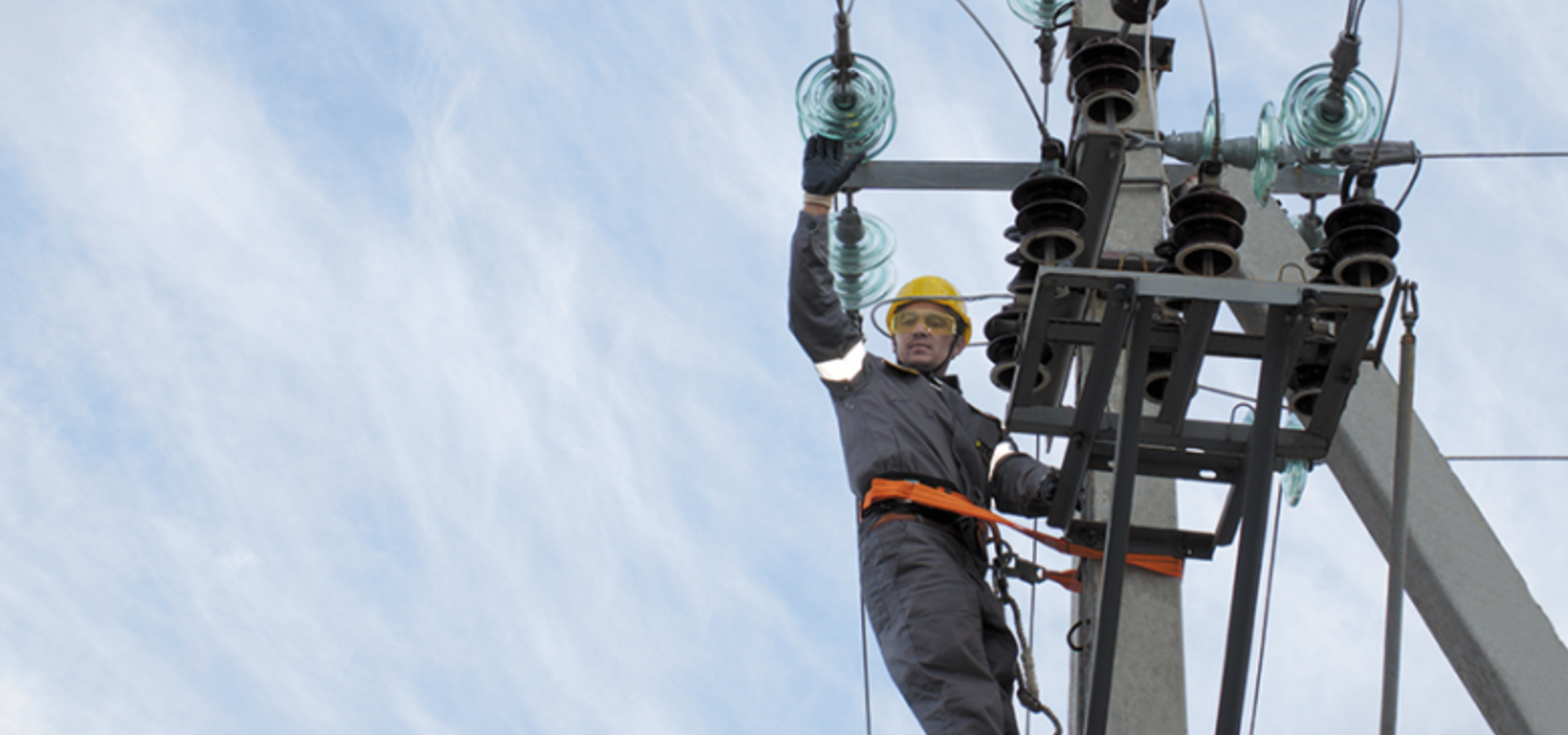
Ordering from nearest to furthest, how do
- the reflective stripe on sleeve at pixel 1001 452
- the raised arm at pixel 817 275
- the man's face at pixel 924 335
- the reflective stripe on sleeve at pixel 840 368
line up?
the raised arm at pixel 817 275 → the reflective stripe on sleeve at pixel 840 368 → the reflective stripe on sleeve at pixel 1001 452 → the man's face at pixel 924 335

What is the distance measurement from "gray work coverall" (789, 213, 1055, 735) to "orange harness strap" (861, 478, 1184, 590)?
0.19 ft

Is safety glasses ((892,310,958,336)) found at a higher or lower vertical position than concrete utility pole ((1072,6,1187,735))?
higher

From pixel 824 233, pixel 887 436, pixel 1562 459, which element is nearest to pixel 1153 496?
pixel 887 436

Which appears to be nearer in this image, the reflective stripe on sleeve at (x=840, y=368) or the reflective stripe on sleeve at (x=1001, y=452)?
the reflective stripe on sleeve at (x=840, y=368)

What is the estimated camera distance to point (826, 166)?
5.34 meters

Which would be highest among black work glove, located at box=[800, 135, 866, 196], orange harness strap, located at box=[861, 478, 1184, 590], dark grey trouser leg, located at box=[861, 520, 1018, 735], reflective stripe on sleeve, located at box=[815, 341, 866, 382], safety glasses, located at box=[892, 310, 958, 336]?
safety glasses, located at box=[892, 310, 958, 336]

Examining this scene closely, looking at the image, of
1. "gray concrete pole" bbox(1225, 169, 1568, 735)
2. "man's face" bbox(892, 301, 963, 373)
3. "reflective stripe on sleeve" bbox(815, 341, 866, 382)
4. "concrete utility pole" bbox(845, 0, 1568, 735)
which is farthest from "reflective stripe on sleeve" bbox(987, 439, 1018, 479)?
"gray concrete pole" bbox(1225, 169, 1568, 735)

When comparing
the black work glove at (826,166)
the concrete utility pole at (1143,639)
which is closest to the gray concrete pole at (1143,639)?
the concrete utility pole at (1143,639)

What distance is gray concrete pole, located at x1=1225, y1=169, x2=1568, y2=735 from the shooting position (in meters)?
4.86

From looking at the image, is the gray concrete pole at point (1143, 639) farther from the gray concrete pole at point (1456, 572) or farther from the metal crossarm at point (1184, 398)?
the gray concrete pole at point (1456, 572)

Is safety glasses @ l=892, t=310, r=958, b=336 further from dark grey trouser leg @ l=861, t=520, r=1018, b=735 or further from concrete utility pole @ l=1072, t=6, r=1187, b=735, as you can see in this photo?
dark grey trouser leg @ l=861, t=520, r=1018, b=735

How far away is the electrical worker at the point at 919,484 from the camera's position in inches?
184

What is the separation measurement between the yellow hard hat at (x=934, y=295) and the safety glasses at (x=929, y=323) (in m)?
0.05

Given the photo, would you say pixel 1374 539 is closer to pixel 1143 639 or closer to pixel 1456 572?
pixel 1456 572
